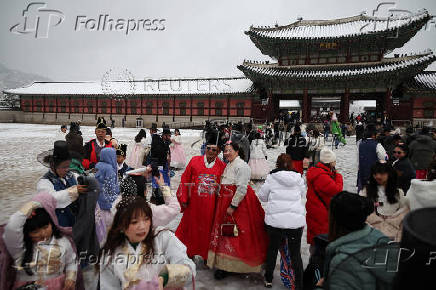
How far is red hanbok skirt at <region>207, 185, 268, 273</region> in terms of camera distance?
3.20 meters

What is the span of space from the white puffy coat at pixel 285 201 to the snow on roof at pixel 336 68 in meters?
19.2

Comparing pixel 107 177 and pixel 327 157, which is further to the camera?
pixel 107 177

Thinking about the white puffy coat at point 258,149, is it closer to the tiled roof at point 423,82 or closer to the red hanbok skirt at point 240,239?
the red hanbok skirt at point 240,239

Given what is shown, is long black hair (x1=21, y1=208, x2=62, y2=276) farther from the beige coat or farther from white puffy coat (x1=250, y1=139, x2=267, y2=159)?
white puffy coat (x1=250, y1=139, x2=267, y2=159)

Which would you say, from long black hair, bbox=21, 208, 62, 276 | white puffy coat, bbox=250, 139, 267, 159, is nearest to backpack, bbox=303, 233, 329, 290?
long black hair, bbox=21, 208, 62, 276

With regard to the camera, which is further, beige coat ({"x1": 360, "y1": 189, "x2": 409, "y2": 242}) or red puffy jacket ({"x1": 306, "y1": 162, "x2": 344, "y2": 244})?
red puffy jacket ({"x1": 306, "y1": 162, "x2": 344, "y2": 244})

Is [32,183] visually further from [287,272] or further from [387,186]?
[387,186]

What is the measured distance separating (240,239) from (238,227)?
0.15m

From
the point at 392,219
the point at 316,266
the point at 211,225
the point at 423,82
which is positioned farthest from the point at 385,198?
the point at 423,82

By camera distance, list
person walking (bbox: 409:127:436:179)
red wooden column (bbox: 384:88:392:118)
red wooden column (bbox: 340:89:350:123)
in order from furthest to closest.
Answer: red wooden column (bbox: 340:89:350:123)
red wooden column (bbox: 384:88:392:118)
person walking (bbox: 409:127:436:179)

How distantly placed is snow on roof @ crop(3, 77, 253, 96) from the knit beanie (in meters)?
24.4

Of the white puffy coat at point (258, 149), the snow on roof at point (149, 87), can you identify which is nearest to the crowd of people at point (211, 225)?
the white puffy coat at point (258, 149)

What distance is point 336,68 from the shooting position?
2095cm

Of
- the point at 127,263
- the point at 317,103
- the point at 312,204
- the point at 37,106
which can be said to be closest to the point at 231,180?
the point at 312,204
